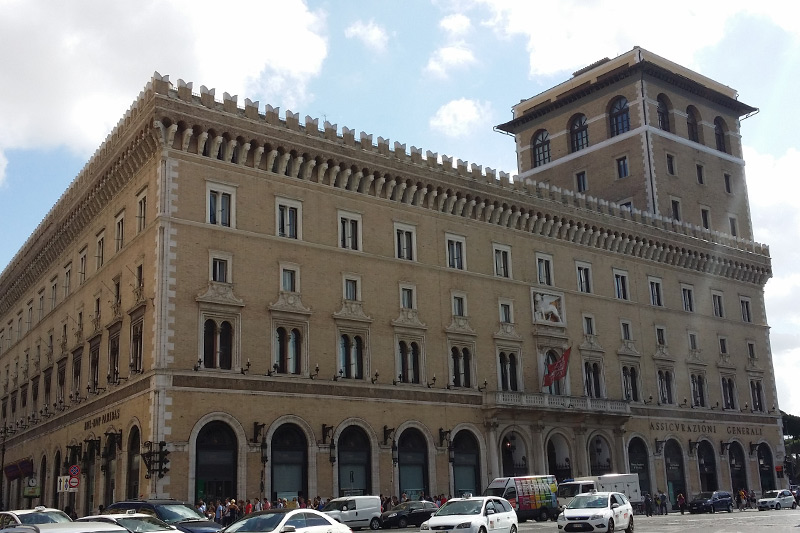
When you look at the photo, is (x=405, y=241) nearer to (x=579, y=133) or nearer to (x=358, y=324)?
(x=358, y=324)

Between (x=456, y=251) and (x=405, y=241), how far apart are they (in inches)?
148

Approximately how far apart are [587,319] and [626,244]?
709 cm

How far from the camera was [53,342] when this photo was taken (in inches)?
2188

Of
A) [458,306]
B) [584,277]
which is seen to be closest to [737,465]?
[584,277]

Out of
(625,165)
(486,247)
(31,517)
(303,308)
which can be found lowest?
(31,517)

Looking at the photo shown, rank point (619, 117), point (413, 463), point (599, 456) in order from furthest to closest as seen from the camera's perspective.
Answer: point (619, 117) < point (599, 456) < point (413, 463)

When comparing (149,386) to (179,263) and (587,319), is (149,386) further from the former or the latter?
(587,319)

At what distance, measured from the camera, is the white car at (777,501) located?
182 ft

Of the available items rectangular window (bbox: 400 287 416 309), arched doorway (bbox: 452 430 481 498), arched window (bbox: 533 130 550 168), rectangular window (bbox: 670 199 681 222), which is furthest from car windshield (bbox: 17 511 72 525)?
arched window (bbox: 533 130 550 168)

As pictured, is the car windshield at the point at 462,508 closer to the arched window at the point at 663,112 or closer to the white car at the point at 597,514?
the white car at the point at 597,514

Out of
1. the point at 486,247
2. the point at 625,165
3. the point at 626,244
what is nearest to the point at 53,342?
the point at 486,247

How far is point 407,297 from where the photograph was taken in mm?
48531

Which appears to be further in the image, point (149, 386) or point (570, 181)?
point (570, 181)

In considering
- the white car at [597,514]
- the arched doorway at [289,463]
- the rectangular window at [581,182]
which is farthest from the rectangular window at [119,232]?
the rectangular window at [581,182]
